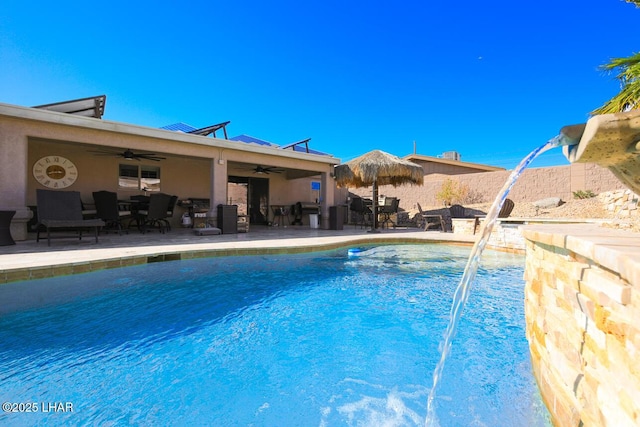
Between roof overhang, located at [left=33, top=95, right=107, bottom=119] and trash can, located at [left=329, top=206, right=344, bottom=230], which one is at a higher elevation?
roof overhang, located at [left=33, top=95, right=107, bottom=119]

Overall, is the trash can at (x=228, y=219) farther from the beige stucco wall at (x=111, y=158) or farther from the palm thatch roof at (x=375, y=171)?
the palm thatch roof at (x=375, y=171)

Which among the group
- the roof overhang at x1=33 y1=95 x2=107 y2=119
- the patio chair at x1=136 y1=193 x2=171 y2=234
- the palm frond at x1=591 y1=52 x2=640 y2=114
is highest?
the roof overhang at x1=33 y1=95 x2=107 y2=119

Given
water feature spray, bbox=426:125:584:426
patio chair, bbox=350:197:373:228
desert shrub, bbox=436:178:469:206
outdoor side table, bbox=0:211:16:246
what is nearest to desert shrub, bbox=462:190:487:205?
desert shrub, bbox=436:178:469:206

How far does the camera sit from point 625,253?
1018mm

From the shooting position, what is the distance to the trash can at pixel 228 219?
8.58 m

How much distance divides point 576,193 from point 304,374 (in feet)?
43.3

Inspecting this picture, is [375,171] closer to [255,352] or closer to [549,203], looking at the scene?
[549,203]

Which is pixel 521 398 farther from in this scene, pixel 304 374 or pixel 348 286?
pixel 348 286

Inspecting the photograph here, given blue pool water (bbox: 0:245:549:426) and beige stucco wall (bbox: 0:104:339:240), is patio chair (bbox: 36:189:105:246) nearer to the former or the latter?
beige stucco wall (bbox: 0:104:339:240)

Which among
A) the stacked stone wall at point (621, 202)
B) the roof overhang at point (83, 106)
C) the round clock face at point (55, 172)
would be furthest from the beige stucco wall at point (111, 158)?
the stacked stone wall at point (621, 202)

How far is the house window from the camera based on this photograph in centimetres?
1004

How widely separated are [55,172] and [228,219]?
17.4 ft

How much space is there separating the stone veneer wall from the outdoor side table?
804cm

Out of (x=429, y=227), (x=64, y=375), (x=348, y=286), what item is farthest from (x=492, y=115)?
(x=64, y=375)
